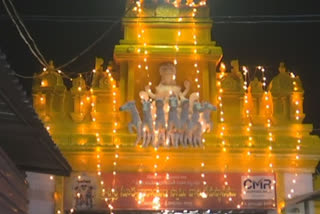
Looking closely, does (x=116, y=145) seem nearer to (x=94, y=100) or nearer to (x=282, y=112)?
(x=94, y=100)

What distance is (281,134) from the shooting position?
39.4 ft

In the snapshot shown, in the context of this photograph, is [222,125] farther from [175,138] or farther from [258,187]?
[258,187]

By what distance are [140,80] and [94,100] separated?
971 millimetres

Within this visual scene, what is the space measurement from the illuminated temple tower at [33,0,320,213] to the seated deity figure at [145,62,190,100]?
0.06 ft

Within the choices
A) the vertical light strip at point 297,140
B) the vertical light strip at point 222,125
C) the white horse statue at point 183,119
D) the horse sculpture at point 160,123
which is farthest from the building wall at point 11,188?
the vertical light strip at point 297,140

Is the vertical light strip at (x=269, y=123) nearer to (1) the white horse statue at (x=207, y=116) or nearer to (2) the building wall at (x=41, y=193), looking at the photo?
(1) the white horse statue at (x=207, y=116)

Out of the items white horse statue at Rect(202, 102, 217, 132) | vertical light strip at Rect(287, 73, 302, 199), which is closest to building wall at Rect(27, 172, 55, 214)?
white horse statue at Rect(202, 102, 217, 132)

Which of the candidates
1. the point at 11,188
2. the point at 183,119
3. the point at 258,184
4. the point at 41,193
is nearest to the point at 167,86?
the point at 183,119

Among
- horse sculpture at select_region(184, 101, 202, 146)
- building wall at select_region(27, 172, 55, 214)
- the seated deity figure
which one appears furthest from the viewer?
the seated deity figure

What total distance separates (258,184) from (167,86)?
2468 mm

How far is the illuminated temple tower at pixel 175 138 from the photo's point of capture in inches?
458

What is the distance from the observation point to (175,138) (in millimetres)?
11656

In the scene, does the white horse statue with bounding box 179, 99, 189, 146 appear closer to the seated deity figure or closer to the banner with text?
the seated deity figure

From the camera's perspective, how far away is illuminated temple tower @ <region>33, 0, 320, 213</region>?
11633mm
